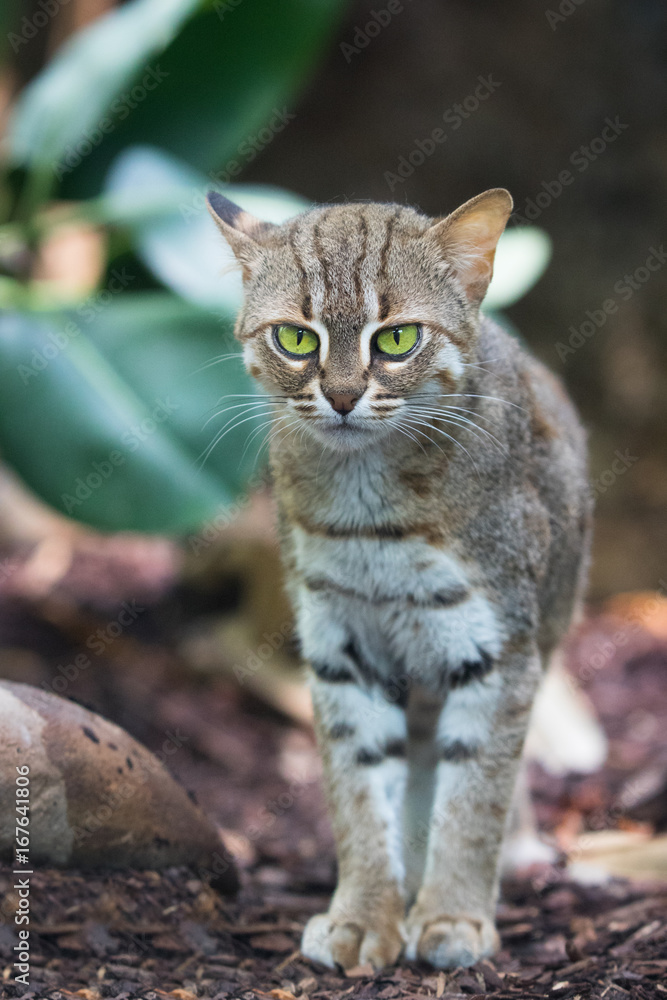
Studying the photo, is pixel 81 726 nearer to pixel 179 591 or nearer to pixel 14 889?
pixel 14 889

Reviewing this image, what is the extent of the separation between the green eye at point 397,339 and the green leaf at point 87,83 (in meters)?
3.56

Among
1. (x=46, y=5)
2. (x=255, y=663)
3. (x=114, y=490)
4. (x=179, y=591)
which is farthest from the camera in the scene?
(x=46, y=5)

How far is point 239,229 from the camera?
3.95 metres

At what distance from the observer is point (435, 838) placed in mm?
3834

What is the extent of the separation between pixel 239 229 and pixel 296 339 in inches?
25.6

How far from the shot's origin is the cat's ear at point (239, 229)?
152 inches

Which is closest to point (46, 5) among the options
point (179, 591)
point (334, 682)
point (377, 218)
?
point (179, 591)

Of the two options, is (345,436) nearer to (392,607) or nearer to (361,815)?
(392,607)

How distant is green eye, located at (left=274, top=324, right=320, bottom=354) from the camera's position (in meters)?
3.53

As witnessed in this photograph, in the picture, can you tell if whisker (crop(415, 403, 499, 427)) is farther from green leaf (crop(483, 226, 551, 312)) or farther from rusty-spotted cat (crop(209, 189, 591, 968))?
green leaf (crop(483, 226, 551, 312))

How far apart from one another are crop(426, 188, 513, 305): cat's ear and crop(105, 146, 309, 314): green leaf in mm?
2537

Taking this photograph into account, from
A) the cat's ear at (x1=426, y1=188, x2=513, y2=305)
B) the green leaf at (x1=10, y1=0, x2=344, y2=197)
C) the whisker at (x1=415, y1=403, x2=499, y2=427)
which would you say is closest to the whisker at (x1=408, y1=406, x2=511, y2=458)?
the whisker at (x1=415, y1=403, x2=499, y2=427)

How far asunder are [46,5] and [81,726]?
8089mm

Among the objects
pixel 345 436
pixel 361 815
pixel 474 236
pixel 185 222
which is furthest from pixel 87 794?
pixel 185 222
